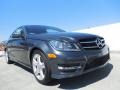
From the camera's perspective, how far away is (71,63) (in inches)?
161

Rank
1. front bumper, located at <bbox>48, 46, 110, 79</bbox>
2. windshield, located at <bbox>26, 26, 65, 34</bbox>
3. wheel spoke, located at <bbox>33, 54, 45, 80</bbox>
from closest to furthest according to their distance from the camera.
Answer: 1. front bumper, located at <bbox>48, 46, 110, 79</bbox>
2. wheel spoke, located at <bbox>33, 54, 45, 80</bbox>
3. windshield, located at <bbox>26, 26, 65, 34</bbox>

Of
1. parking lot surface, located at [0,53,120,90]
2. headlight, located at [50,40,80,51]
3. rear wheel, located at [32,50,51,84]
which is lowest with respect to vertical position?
parking lot surface, located at [0,53,120,90]

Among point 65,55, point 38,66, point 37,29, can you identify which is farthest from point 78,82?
point 37,29

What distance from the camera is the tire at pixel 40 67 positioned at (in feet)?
14.4

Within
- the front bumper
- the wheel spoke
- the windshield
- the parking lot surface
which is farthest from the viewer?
the windshield

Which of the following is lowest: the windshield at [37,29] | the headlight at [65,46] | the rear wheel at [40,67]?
the rear wheel at [40,67]

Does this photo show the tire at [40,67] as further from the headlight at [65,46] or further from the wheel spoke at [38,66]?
the headlight at [65,46]

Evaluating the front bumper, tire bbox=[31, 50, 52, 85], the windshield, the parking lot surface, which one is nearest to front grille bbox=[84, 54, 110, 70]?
the front bumper

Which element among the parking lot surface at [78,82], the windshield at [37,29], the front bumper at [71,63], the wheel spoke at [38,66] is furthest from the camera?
the windshield at [37,29]

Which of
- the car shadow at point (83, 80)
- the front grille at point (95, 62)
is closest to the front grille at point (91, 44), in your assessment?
the front grille at point (95, 62)

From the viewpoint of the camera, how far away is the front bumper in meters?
4.07

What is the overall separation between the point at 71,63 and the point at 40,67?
890 mm

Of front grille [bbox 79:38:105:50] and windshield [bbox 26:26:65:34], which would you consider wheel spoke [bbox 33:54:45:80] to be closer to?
front grille [bbox 79:38:105:50]

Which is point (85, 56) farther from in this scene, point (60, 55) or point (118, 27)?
Result: point (118, 27)
